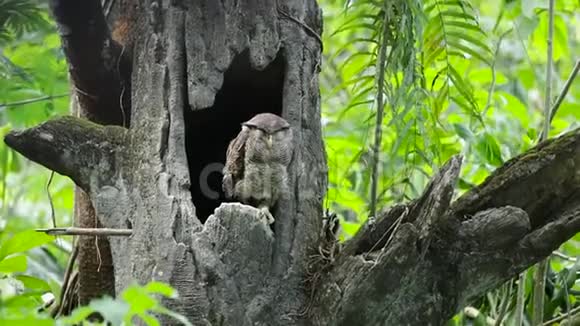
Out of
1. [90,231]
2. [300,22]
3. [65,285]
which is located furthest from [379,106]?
[65,285]

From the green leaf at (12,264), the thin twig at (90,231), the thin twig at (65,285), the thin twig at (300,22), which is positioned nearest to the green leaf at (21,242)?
the green leaf at (12,264)

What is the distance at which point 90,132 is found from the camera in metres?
3.29

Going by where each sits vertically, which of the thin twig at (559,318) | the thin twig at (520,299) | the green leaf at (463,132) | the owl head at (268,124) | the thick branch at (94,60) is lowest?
the thin twig at (559,318)

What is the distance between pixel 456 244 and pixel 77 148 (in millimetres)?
1441

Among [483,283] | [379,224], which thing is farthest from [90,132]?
[483,283]

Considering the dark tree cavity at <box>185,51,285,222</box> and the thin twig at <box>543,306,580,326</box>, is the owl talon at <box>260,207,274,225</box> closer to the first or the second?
the dark tree cavity at <box>185,51,285,222</box>

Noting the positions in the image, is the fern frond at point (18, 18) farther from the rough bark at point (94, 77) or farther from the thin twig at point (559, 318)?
the thin twig at point (559, 318)

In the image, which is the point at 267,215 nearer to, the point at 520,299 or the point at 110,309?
the point at 520,299

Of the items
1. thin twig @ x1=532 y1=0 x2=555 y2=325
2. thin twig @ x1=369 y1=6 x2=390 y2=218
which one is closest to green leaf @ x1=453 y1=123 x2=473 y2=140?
thin twig @ x1=532 y1=0 x2=555 y2=325

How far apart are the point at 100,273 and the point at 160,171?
0.63 metres

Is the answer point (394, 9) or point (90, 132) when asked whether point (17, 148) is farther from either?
point (394, 9)

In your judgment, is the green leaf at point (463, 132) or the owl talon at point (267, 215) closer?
the owl talon at point (267, 215)

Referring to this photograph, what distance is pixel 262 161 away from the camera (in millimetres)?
3223

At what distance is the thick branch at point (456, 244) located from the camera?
8.84ft
